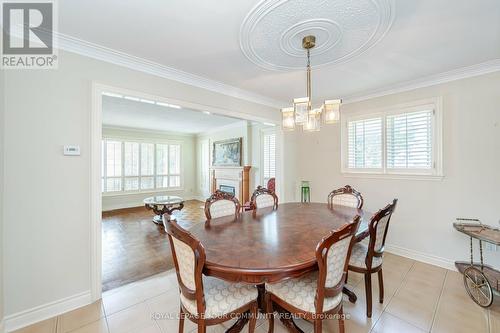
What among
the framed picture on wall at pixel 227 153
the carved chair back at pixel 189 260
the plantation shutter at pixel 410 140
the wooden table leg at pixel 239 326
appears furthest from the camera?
the framed picture on wall at pixel 227 153

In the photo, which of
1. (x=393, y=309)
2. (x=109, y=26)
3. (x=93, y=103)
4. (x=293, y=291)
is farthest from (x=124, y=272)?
(x=393, y=309)

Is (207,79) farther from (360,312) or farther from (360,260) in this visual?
(360,312)

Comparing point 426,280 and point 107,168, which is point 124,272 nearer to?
point 426,280

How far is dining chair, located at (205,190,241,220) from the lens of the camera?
7.67 ft

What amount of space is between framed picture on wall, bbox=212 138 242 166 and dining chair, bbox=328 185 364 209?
330 centimetres

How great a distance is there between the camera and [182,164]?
7.58 m

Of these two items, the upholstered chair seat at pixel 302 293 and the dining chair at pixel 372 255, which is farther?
the dining chair at pixel 372 255

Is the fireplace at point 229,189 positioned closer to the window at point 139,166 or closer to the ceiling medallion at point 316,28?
the window at point 139,166

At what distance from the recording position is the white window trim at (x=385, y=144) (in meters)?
2.73

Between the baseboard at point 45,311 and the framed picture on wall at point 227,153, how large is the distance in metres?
4.34

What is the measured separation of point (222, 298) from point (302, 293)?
53 cm

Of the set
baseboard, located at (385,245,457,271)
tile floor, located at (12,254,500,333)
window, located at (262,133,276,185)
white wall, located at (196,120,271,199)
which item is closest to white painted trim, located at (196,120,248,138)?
white wall, located at (196,120,271,199)

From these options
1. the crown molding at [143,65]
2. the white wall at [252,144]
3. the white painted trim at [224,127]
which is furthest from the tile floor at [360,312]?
the white painted trim at [224,127]

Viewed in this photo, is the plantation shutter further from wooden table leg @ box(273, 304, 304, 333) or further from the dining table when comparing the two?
wooden table leg @ box(273, 304, 304, 333)
